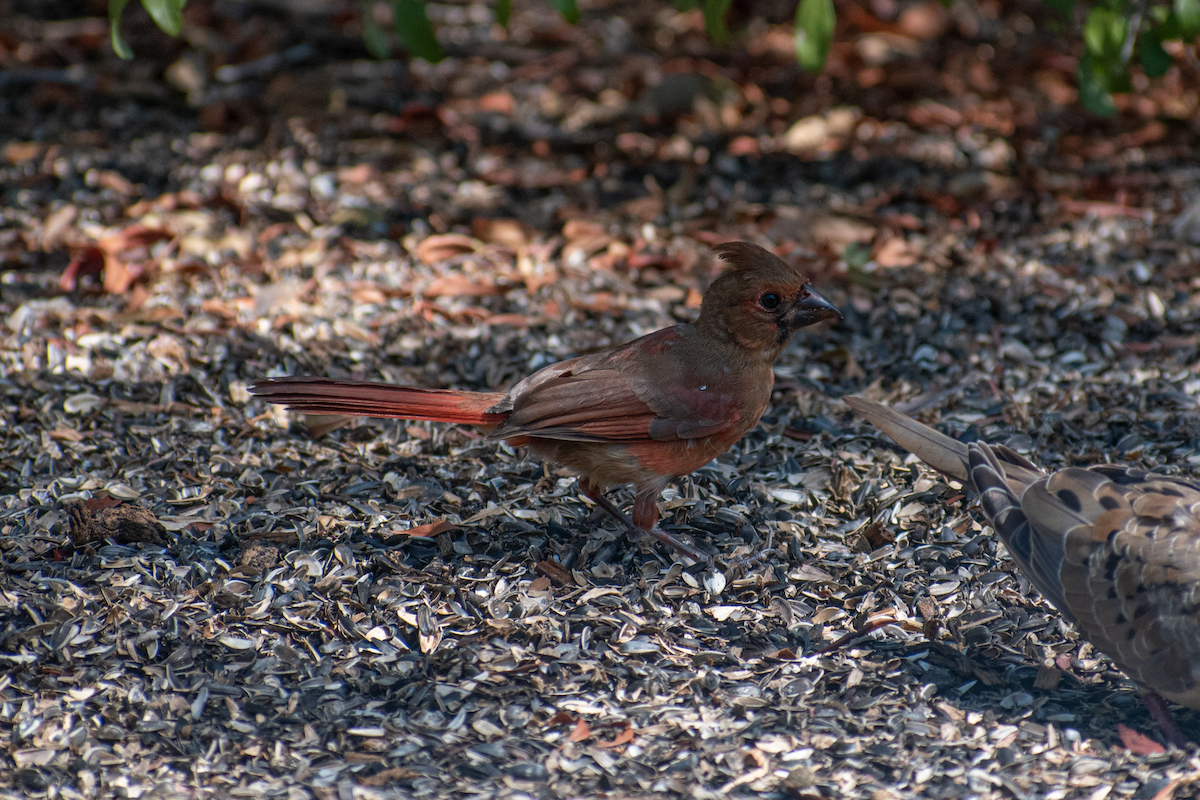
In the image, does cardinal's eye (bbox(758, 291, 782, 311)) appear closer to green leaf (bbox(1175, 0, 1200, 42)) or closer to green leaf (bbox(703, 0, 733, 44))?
green leaf (bbox(703, 0, 733, 44))

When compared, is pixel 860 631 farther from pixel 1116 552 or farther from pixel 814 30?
pixel 814 30

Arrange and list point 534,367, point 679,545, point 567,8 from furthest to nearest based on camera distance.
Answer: point 534,367
point 567,8
point 679,545

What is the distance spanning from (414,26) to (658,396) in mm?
2481

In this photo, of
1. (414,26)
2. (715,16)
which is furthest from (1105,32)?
(414,26)

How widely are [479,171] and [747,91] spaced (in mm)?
2118

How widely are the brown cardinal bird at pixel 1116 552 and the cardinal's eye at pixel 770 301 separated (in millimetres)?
813

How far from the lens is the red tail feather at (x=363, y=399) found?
3.89 m

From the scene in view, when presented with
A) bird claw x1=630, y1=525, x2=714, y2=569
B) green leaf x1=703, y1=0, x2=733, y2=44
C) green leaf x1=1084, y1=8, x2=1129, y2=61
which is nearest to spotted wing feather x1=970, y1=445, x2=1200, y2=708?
bird claw x1=630, y1=525, x2=714, y2=569

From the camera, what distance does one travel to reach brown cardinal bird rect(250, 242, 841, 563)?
4070 millimetres

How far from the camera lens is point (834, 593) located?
13.4ft

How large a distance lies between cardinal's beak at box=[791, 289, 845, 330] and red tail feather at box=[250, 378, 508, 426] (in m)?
1.18

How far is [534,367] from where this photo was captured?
536 centimetres

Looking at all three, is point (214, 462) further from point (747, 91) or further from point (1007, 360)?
point (747, 91)

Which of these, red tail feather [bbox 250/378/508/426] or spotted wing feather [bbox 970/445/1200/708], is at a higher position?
red tail feather [bbox 250/378/508/426]
